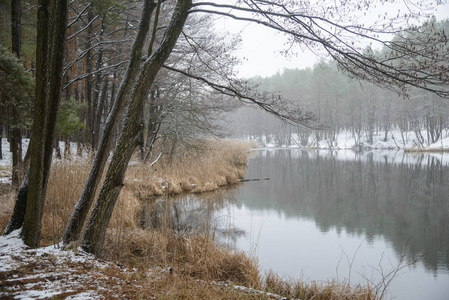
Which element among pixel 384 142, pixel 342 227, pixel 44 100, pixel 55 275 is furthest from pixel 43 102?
pixel 384 142

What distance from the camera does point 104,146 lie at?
9.60 ft

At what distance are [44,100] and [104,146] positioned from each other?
656 millimetres

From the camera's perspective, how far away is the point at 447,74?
109 inches

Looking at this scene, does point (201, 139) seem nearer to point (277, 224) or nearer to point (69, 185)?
point (277, 224)

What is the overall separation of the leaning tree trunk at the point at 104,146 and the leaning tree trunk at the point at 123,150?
15 cm

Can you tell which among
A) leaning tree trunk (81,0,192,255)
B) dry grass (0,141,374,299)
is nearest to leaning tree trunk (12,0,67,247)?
dry grass (0,141,374,299)

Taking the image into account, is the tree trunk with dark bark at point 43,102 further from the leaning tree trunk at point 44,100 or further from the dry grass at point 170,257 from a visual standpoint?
the dry grass at point 170,257

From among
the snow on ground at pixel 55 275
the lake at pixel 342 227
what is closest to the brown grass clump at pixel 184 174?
the lake at pixel 342 227

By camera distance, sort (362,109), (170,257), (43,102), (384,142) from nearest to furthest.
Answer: (43,102) → (170,257) → (384,142) → (362,109)

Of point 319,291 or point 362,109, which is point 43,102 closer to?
point 319,291

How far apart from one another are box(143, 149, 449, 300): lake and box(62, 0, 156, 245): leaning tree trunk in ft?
5.57

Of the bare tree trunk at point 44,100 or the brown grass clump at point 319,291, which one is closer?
the bare tree trunk at point 44,100

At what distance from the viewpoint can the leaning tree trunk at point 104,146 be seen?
2.93 m

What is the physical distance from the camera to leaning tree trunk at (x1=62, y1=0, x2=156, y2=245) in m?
2.93
